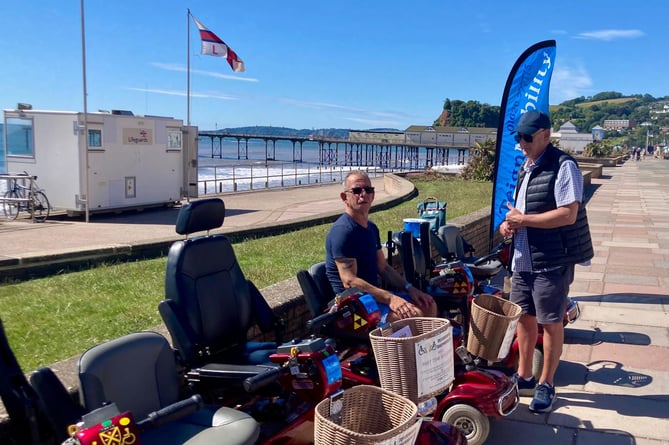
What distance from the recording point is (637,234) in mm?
13227

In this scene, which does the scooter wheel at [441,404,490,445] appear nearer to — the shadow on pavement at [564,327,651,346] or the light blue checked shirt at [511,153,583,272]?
the light blue checked shirt at [511,153,583,272]

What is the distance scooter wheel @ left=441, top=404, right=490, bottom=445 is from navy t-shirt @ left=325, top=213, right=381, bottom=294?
3.62ft

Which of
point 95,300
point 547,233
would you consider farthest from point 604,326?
point 95,300

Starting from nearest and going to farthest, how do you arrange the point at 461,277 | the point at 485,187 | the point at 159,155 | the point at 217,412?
1. the point at 217,412
2. the point at 461,277
3. the point at 159,155
4. the point at 485,187

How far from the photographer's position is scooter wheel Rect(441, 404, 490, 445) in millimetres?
3947

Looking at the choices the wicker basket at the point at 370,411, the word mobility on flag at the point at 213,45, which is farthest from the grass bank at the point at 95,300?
the word mobility on flag at the point at 213,45

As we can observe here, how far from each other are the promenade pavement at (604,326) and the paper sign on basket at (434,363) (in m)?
0.94

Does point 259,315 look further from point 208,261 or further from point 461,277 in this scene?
point 461,277

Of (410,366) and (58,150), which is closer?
(410,366)

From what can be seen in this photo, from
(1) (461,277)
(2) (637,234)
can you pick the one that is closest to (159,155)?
(2) (637,234)

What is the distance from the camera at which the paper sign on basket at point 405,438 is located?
8.70ft

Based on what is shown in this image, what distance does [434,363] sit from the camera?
3.45m

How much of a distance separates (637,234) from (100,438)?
13.2 meters

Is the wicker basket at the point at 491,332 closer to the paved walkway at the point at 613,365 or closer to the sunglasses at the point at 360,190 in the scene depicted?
the paved walkway at the point at 613,365
